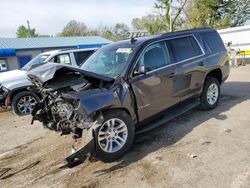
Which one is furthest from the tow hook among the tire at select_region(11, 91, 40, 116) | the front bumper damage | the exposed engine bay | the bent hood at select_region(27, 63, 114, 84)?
the tire at select_region(11, 91, 40, 116)

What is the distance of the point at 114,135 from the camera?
13.4ft

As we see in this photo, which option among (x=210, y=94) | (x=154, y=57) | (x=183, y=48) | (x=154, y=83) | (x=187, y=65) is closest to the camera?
(x=154, y=83)

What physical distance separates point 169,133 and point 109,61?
185 cm

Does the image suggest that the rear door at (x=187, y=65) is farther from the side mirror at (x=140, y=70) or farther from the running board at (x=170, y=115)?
the side mirror at (x=140, y=70)

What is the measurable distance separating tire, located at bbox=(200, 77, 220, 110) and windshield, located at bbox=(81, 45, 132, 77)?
7.61 feet

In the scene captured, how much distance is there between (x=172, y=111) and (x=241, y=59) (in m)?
13.5

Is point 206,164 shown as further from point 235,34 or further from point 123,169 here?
point 235,34

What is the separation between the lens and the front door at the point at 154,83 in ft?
14.4

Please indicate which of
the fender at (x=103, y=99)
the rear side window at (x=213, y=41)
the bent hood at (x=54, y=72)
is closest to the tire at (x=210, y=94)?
the rear side window at (x=213, y=41)

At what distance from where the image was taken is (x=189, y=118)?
5766mm

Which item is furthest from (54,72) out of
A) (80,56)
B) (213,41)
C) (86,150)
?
(80,56)

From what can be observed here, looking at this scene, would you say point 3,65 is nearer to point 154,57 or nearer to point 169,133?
point 154,57

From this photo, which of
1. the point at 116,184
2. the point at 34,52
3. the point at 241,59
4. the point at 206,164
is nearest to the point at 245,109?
the point at 206,164

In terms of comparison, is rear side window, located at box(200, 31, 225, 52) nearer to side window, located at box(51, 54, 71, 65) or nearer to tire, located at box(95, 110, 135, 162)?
tire, located at box(95, 110, 135, 162)
